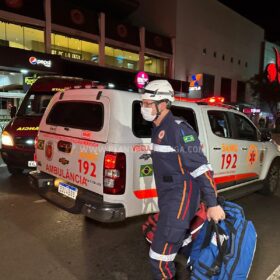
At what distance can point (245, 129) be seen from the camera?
18.5 ft

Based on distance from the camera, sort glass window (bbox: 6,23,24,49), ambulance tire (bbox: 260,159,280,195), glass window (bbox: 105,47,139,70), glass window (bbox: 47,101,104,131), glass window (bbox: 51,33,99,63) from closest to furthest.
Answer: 1. glass window (bbox: 47,101,104,131)
2. ambulance tire (bbox: 260,159,280,195)
3. glass window (bbox: 6,23,24,49)
4. glass window (bbox: 51,33,99,63)
5. glass window (bbox: 105,47,139,70)

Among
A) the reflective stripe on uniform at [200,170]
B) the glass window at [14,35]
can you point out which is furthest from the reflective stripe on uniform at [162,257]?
the glass window at [14,35]

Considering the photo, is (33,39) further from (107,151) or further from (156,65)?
(107,151)

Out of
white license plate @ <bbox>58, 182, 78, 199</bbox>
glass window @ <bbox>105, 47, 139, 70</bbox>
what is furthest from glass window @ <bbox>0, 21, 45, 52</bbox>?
white license plate @ <bbox>58, 182, 78, 199</bbox>

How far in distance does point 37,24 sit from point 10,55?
4.01 metres

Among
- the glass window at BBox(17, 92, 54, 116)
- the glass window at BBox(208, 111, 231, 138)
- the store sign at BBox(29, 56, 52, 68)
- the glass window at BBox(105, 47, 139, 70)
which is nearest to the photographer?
the glass window at BBox(208, 111, 231, 138)

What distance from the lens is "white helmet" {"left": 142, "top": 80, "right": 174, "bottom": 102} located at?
103 inches

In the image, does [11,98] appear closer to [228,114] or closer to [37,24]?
[37,24]

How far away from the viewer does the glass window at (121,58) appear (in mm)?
22844

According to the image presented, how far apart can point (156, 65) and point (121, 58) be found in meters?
3.80

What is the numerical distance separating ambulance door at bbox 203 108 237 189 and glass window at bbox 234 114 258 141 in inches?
11.9

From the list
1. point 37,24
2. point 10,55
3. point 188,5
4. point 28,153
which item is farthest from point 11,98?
point 188,5

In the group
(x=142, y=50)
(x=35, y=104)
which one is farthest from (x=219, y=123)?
(x=142, y=50)

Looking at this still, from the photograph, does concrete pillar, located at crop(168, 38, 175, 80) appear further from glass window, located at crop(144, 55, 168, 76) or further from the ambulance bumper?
the ambulance bumper
